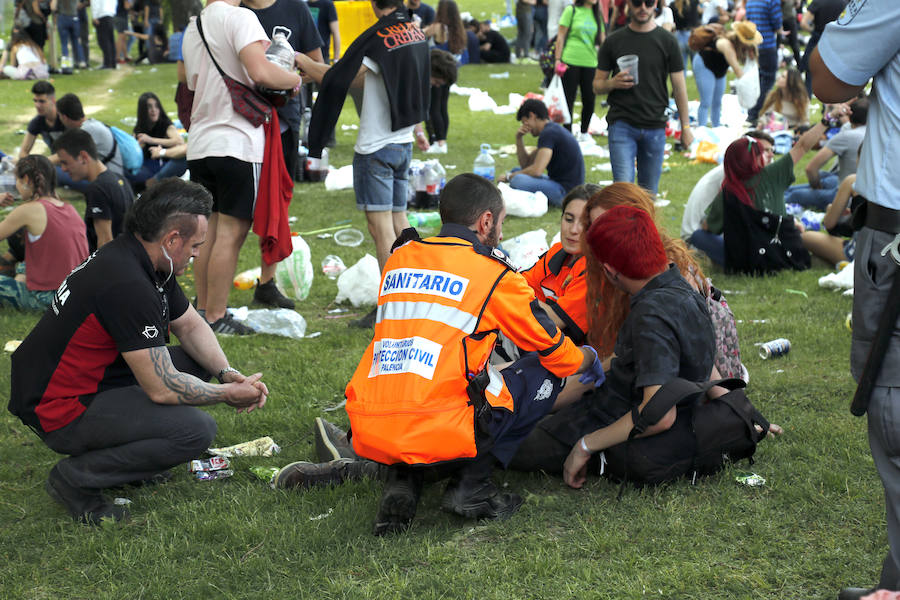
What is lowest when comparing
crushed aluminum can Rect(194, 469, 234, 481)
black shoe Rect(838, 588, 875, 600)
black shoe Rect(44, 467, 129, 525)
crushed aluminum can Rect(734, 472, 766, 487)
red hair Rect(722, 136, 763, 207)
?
crushed aluminum can Rect(194, 469, 234, 481)

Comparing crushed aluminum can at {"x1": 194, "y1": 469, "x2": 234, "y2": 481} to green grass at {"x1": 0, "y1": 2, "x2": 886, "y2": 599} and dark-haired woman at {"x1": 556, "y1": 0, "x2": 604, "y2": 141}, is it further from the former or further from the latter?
dark-haired woman at {"x1": 556, "y1": 0, "x2": 604, "y2": 141}

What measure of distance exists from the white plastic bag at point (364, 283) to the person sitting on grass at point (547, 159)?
2779 millimetres

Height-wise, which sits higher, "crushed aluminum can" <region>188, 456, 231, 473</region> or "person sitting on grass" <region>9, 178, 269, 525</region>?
"person sitting on grass" <region>9, 178, 269, 525</region>

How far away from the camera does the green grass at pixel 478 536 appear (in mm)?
2973

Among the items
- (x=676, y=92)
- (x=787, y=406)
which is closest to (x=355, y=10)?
(x=676, y=92)

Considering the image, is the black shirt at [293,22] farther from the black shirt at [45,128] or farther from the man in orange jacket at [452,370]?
the black shirt at [45,128]

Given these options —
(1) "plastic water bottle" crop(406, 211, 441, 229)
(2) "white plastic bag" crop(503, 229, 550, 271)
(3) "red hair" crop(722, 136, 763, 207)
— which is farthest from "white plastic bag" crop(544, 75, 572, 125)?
(2) "white plastic bag" crop(503, 229, 550, 271)

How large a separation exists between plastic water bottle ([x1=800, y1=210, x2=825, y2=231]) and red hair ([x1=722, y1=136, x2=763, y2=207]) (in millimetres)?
1650

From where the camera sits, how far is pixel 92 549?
3.29 m

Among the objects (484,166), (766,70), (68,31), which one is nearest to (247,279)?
(484,166)

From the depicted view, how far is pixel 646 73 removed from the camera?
23.0 ft

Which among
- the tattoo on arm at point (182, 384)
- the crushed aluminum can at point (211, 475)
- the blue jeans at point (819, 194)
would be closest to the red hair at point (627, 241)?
the tattoo on arm at point (182, 384)

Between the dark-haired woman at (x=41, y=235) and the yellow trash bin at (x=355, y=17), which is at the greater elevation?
the yellow trash bin at (x=355, y=17)

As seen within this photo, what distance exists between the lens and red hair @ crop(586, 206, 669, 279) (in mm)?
3380
